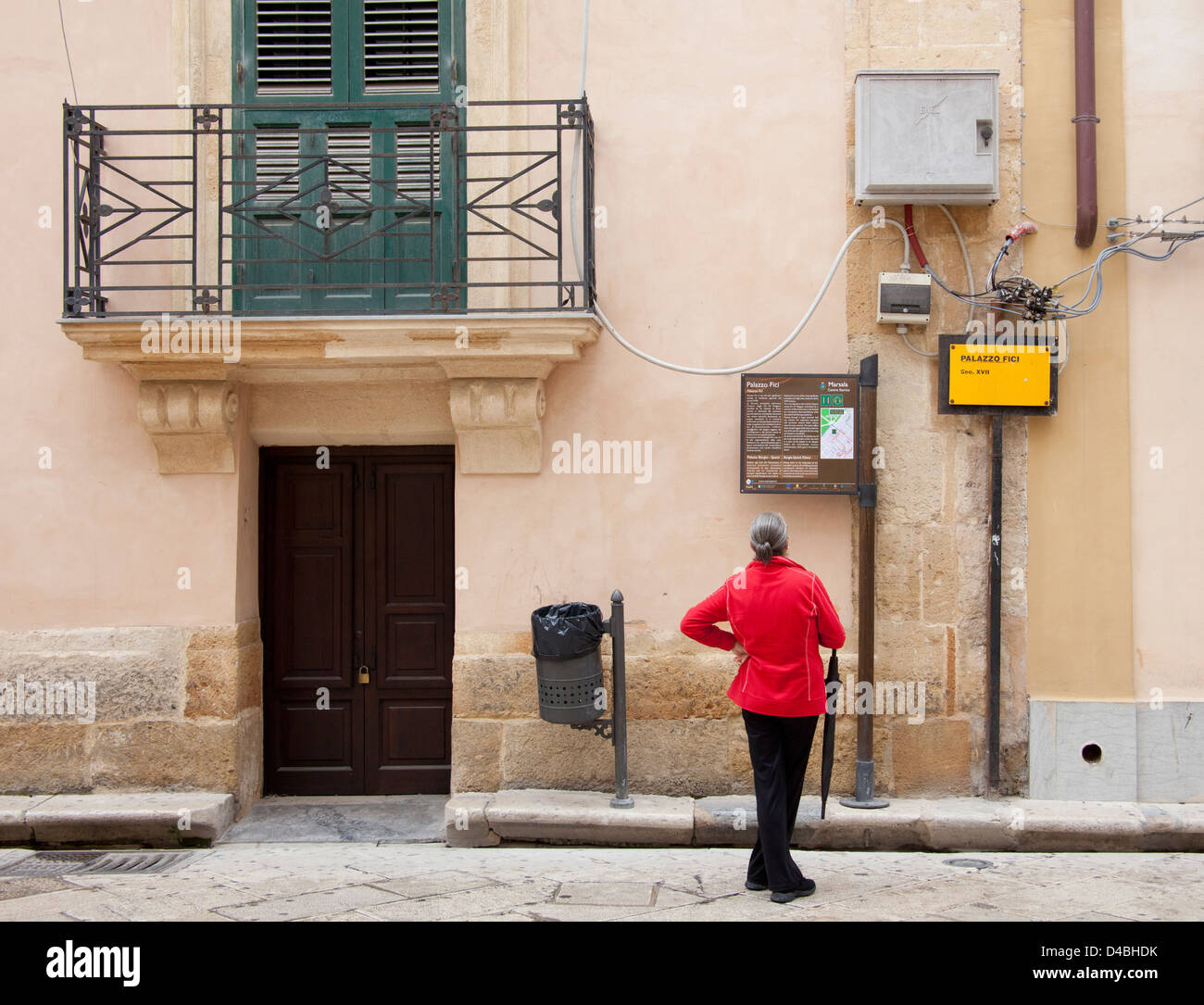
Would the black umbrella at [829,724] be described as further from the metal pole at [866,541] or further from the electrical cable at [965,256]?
the electrical cable at [965,256]

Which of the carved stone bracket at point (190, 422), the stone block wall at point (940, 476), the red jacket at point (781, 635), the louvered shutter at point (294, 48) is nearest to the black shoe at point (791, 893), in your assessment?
the red jacket at point (781, 635)

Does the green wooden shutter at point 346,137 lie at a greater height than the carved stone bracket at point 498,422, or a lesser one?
greater

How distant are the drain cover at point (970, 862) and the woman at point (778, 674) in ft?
3.99

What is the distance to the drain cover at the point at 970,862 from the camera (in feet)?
19.6

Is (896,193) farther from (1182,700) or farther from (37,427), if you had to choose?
(37,427)

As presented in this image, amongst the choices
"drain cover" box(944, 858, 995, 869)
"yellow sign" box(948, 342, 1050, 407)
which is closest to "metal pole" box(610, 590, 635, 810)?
"drain cover" box(944, 858, 995, 869)

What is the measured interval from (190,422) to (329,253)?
1.34 meters

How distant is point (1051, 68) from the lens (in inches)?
275

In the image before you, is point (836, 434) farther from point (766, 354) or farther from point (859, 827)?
point (859, 827)

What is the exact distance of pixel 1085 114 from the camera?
22.5 ft

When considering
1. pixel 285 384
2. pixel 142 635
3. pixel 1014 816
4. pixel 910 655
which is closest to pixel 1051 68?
pixel 910 655

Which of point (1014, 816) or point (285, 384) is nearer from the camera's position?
point (1014, 816)

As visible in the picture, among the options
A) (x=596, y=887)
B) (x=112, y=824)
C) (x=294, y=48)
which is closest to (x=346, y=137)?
(x=294, y=48)

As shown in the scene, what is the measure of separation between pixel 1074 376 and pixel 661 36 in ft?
10.8
